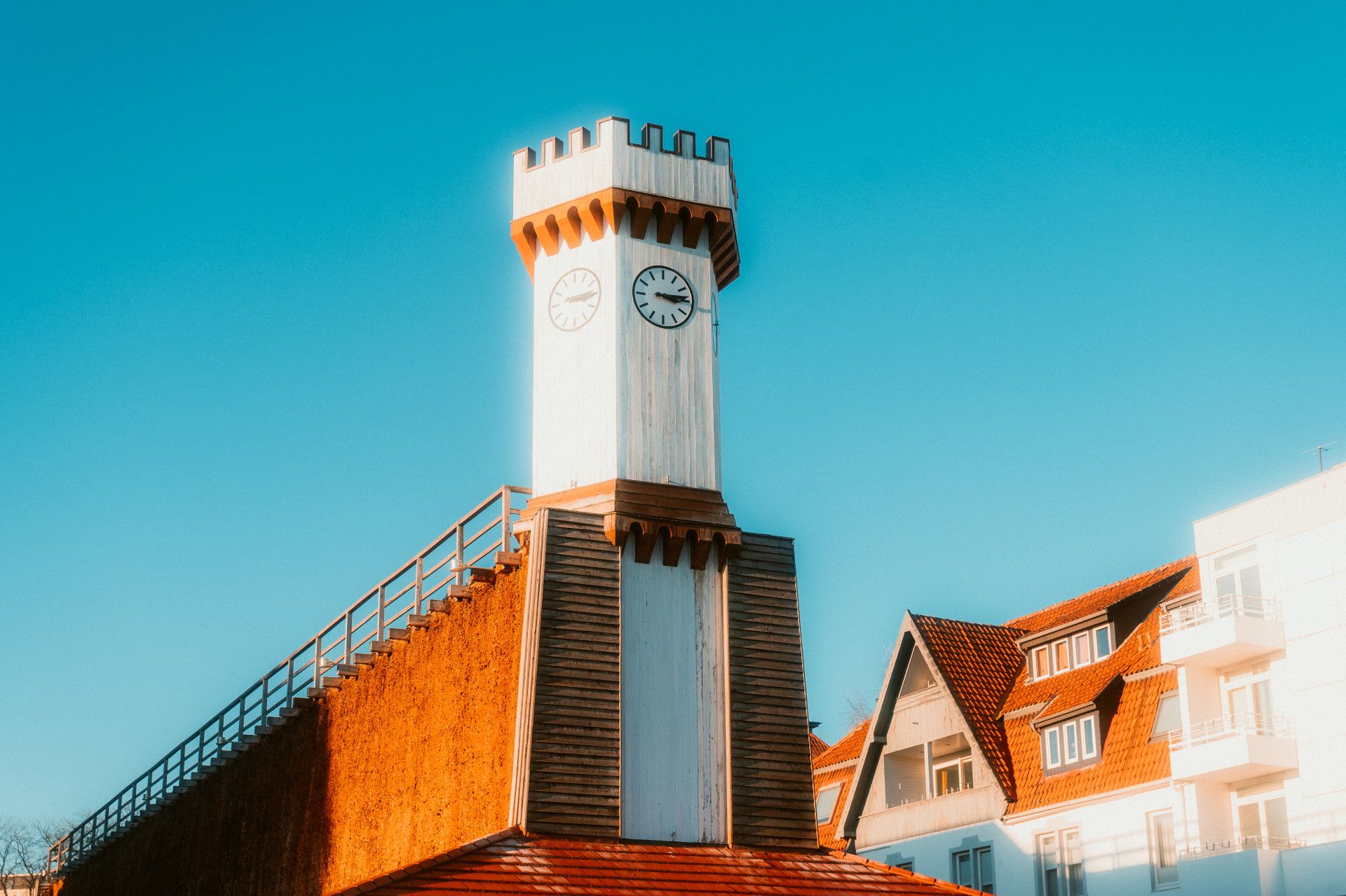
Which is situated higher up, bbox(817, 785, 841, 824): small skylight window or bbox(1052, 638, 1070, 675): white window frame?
bbox(1052, 638, 1070, 675): white window frame

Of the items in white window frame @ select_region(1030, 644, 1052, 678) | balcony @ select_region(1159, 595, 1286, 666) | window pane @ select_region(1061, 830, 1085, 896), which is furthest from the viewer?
white window frame @ select_region(1030, 644, 1052, 678)

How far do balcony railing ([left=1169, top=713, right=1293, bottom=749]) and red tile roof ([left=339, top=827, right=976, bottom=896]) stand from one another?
35.9ft

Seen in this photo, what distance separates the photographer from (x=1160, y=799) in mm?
33125

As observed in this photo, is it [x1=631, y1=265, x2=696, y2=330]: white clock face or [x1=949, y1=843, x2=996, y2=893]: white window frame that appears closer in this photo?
[x1=631, y1=265, x2=696, y2=330]: white clock face

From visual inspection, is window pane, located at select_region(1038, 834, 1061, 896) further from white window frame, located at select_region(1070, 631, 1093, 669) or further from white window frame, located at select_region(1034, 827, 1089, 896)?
white window frame, located at select_region(1070, 631, 1093, 669)

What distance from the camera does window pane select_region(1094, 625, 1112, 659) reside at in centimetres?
3672

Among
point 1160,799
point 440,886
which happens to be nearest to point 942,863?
point 1160,799

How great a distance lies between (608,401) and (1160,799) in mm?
15540

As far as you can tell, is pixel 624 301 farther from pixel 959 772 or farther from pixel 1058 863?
pixel 959 772


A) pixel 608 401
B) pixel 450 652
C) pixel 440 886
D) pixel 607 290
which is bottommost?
pixel 440 886

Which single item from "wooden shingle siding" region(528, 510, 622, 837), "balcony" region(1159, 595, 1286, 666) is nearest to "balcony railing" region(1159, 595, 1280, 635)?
"balcony" region(1159, 595, 1286, 666)

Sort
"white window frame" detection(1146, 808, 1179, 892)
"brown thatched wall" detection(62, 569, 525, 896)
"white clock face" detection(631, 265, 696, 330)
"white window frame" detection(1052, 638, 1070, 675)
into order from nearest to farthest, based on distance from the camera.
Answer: "brown thatched wall" detection(62, 569, 525, 896), "white clock face" detection(631, 265, 696, 330), "white window frame" detection(1146, 808, 1179, 892), "white window frame" detection(1052, 638, 1070, 675)

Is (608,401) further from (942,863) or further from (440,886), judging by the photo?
(942,863)

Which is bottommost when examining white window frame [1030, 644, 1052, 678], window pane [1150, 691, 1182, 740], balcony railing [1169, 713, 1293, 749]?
balcony railing [1169, 713, 1293, 749]
